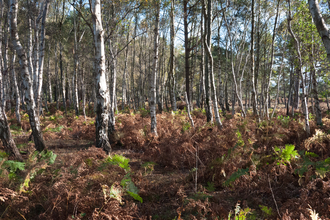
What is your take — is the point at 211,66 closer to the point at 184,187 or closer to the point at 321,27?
the point at 321,27

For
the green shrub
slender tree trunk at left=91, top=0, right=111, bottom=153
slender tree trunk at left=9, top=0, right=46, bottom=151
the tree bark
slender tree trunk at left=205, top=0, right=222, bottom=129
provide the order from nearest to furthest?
the tree bark
the green shrub
slender tree trunk at left=9, top=0, right=46, bottom=151
slender tree trunk at left=91, top=0, right=111, bottom=153
slender tree trunk at left=205, top=0, right=222, bottom=129

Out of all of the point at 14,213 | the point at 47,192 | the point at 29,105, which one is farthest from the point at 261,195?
the point at 29,105

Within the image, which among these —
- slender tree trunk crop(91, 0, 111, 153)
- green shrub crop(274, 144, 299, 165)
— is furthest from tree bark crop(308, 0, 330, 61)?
slender tree trunk crop(91, 0, 111, 153)

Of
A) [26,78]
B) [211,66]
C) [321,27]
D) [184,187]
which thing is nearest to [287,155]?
[184,187]

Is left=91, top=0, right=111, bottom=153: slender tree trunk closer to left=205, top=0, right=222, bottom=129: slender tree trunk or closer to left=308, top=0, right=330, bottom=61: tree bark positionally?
left=205, top=0, right=222, bottom=129: slender tree trunk

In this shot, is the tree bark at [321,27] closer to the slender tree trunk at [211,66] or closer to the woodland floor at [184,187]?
the woodland floor at [184,187]

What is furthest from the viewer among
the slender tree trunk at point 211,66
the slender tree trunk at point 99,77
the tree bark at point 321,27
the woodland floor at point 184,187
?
the slender tree trunk at point 211,66

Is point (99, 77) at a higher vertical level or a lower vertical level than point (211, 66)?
lower

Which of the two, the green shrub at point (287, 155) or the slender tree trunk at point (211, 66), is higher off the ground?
the slender tree trunk at point (211, 66)

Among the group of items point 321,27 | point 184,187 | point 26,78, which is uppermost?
point 321,27

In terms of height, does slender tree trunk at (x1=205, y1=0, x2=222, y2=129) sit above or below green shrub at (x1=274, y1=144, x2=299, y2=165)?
above

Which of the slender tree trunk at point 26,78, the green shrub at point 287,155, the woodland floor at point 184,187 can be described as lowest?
the woodland floor at point 184,187

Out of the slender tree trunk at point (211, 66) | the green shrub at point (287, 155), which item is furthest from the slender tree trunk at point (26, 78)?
the green shrub at point (287, 155)

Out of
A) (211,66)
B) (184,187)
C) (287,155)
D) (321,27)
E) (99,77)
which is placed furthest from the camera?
(211,66)
